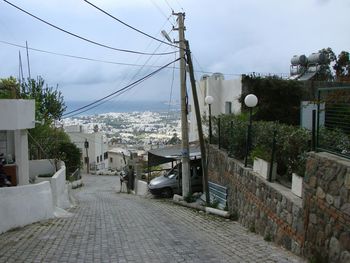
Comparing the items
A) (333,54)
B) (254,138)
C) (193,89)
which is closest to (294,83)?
(333,54)

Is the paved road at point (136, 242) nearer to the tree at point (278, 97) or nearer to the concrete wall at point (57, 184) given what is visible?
the concrete wall at point (57, 184)

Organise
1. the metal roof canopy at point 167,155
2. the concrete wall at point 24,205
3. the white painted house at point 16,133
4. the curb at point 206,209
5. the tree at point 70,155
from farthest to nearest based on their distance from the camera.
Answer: the tree at point 70,155 → the metal roof canopy at point 167,155 → the white painted house at point 16,133 → the curb at point 206,209 → the concrete wall at point 24,205

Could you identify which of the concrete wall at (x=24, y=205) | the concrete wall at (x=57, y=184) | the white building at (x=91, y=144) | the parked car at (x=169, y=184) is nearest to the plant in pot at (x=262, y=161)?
the concrete wall at (x=24, y=205)

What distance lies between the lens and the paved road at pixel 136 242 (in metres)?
8.27

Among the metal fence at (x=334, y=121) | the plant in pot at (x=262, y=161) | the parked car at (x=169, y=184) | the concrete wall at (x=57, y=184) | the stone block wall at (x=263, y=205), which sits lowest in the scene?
the parked car at (x=169, y=184)

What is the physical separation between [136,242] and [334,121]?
4.79 m

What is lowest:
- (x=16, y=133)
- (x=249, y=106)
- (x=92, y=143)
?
(x=92, y=143)

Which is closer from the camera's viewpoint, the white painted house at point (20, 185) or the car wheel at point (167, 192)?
the white painted house at point (20, 185)

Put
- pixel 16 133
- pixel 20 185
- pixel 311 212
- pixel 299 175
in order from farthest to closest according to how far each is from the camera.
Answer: pixel 16 133 → pixel 20 185 → pixel 299 175 → pixel 311 212

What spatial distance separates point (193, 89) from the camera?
58.9ft

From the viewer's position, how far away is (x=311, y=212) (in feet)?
25.6

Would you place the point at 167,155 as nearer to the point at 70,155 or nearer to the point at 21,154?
the point at 21,154

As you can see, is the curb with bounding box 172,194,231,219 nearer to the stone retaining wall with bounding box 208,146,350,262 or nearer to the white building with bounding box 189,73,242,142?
the stone retaining wall with bounding box 208,146,350,262

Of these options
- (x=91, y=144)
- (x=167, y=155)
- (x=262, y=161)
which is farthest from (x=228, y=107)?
(x=91, y=144)
